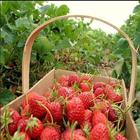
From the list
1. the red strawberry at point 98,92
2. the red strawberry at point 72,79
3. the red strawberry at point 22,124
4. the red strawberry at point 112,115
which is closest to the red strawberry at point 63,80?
the red strawberry at point 72,79

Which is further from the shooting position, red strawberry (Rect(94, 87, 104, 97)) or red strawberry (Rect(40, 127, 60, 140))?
red strawberry (Rect(94, 87, 104, 97))

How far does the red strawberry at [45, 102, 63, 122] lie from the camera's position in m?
1.27

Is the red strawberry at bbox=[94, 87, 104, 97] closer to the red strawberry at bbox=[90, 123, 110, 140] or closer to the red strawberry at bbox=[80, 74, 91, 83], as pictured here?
the red strawberry at bbox=[80, 74, 91, 83]

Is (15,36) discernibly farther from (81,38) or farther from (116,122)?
(116,122)

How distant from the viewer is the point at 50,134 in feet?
3.98

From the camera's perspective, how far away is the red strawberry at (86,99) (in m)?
1.38

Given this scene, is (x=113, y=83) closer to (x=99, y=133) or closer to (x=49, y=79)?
(x=49, y=79)

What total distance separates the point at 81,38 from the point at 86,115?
1.20 m

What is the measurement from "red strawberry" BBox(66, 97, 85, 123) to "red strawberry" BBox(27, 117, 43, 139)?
3.8 inches

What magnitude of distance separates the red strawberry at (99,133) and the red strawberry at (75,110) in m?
0.08

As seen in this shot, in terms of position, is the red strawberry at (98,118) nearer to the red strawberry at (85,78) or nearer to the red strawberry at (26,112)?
the red strawberry at (26,112)

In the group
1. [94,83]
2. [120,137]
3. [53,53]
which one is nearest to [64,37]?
[53,53]

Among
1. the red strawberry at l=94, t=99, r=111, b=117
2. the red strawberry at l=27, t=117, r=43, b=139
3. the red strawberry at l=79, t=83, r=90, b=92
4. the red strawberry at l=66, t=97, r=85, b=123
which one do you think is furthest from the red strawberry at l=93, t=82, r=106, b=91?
the red strawberry at l=27, t=117, r=43, b=139

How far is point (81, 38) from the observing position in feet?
8.09
